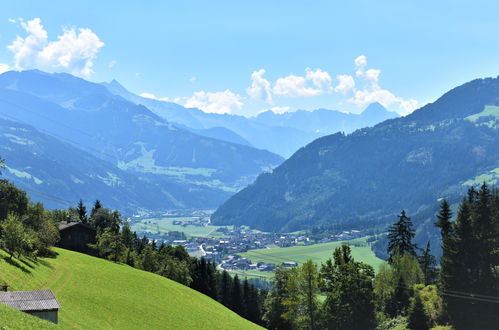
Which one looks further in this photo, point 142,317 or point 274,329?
point 274,329

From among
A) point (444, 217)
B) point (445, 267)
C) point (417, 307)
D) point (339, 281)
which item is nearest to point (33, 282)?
point (339, 281)

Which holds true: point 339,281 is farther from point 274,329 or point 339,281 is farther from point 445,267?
point 274,329

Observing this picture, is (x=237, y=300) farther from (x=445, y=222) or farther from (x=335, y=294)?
(x=445, y=222)

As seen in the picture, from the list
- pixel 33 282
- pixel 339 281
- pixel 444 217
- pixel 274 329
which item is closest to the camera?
pixel 33 282

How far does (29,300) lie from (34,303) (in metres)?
0.62

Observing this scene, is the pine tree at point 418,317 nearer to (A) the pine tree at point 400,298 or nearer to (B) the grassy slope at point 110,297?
(A) the pine tree at point 400,298

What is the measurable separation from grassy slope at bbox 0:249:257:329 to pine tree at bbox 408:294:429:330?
1062 inches

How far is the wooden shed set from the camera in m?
38.2

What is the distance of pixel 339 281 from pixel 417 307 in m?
12.6

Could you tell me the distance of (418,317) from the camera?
70.7 meters

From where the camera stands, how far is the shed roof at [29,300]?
38156 millimetres

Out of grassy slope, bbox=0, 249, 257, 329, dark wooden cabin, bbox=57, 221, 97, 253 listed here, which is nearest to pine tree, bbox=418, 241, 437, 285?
grassy slope, bbox=0, 249, 257, 329

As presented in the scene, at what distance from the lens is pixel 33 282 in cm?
5284

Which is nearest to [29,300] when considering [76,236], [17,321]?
[17,321]
